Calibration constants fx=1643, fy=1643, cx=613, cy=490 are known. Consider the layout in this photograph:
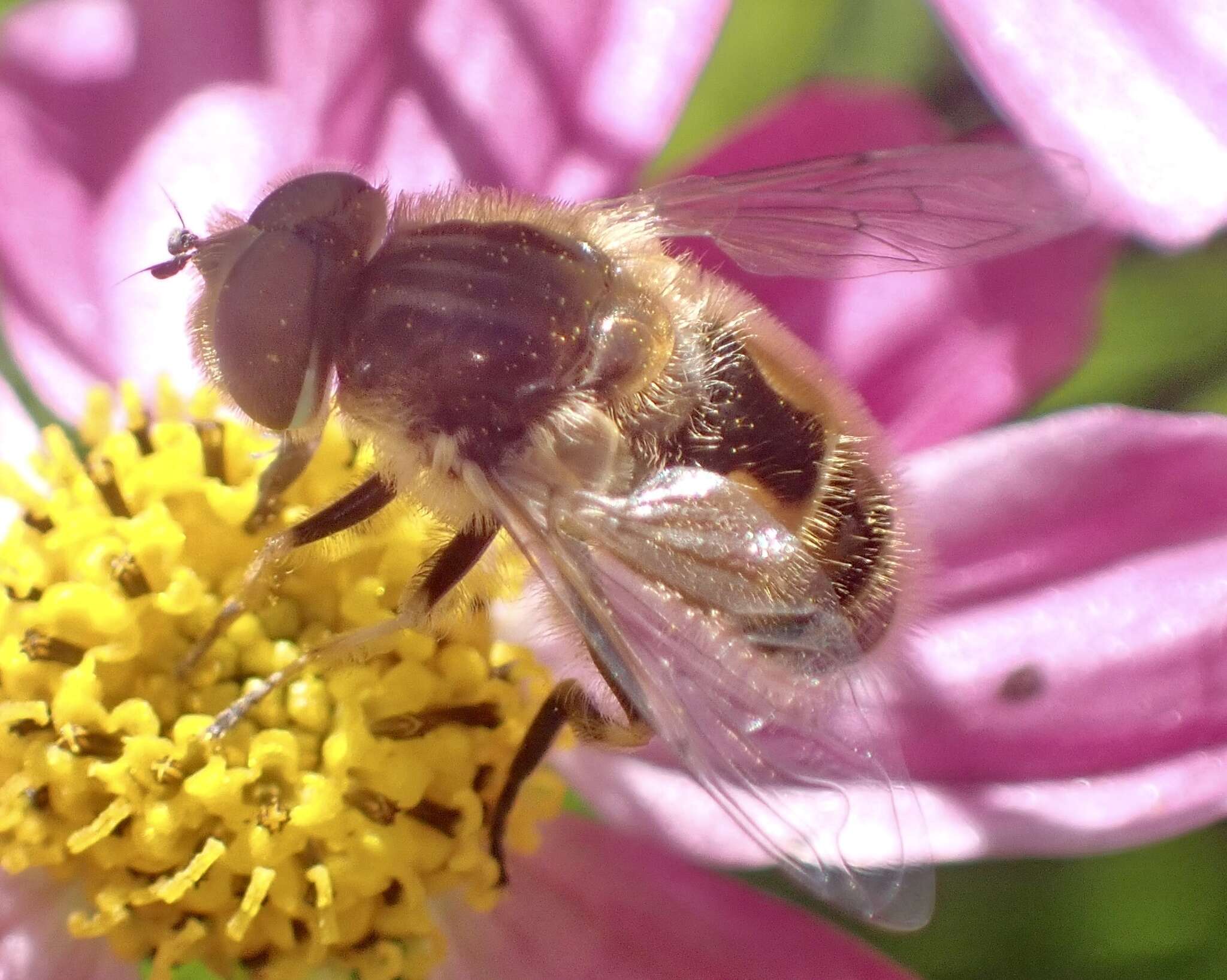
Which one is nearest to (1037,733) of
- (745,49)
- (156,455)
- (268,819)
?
(268,819)

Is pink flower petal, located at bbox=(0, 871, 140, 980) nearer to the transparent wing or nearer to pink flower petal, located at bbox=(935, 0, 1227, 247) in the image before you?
the transparent wing

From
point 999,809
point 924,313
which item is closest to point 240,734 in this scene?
point 999,809

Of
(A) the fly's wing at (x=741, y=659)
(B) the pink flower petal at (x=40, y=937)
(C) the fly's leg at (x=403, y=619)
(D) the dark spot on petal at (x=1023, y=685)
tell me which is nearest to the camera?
(A) the fly's wing at (x=741, y=659)

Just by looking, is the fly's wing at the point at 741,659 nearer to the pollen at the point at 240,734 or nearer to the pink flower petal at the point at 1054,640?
the pollen at the point at 240,734

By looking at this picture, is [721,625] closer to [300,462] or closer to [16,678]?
[300,462]

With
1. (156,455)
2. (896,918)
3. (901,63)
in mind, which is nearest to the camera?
(896,918)

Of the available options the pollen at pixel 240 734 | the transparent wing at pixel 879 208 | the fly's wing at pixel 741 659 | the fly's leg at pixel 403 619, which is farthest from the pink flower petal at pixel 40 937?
the transparent wing at pixel 879 208

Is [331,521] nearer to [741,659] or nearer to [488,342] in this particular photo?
[488,342]
